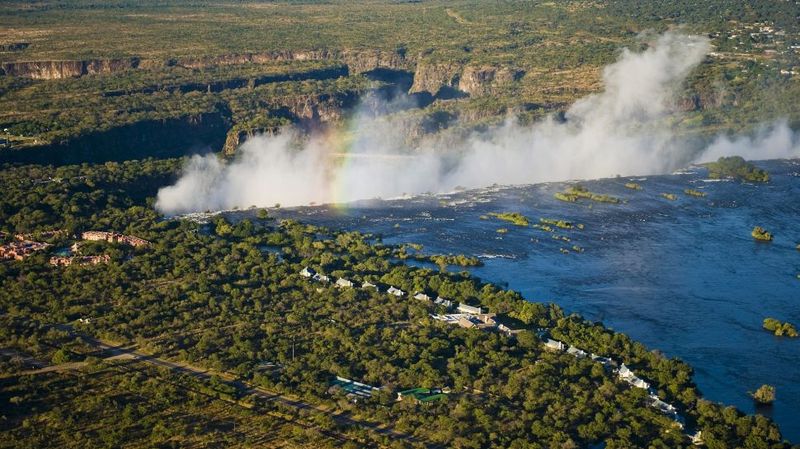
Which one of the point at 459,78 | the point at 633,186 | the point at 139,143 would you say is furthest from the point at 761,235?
the point at 459,78

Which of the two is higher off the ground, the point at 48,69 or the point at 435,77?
the point at 48,69

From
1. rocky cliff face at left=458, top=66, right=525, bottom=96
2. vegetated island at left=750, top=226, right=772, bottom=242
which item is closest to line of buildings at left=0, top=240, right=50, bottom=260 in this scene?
vegetated island at left=750, top=226, right=772, bottom=242

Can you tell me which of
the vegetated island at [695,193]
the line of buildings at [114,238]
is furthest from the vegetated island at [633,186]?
the line of buildings at [114,238]

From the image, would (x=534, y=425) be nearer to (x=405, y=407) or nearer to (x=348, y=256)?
(x=405, y=407)

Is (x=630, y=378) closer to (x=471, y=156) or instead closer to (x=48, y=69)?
(x=471, y=156)

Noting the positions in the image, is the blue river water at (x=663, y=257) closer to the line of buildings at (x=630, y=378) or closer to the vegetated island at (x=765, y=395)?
the vegetated island at (x=765, y=395)

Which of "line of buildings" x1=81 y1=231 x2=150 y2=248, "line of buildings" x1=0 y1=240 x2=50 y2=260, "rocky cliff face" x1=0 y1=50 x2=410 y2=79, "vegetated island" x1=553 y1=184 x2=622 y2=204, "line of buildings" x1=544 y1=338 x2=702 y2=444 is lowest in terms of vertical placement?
"vegetated island" x1=553 y1=184 x2=622 y2=204

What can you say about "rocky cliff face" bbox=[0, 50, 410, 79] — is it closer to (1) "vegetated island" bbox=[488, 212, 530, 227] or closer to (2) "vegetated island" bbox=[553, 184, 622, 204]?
(2) "vegetated island" bbox=[553, 184, 622, 204]
